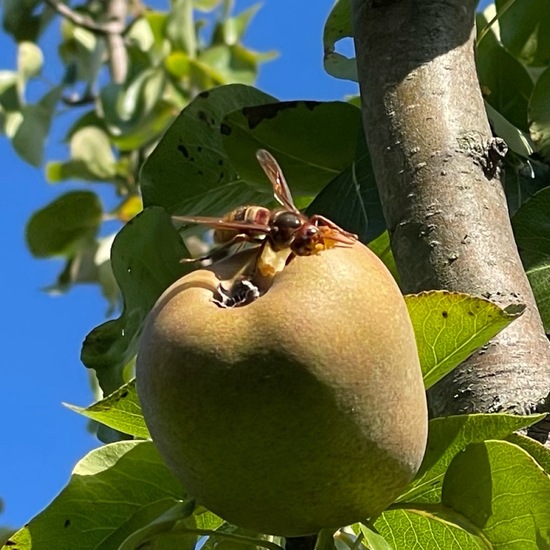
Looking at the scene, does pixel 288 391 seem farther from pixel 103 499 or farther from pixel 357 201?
pixel 357 201

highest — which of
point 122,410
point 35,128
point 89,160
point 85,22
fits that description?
point 85,22

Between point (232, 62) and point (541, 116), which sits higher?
point (232, 62)

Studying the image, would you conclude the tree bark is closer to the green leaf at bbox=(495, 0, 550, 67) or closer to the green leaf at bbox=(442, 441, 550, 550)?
the green leaf at bbox=(442, 441, 550, 550)

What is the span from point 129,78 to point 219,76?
0.27m

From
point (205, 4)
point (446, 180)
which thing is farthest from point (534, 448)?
point (205, 4)

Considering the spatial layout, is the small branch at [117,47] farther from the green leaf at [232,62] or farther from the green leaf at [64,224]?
the green leaf at [64,224]

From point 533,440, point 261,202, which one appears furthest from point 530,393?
point 261,202

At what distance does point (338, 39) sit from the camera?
1.06 meters

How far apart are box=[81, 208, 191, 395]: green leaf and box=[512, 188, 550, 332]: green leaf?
0.24m

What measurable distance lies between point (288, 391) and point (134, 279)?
33cm

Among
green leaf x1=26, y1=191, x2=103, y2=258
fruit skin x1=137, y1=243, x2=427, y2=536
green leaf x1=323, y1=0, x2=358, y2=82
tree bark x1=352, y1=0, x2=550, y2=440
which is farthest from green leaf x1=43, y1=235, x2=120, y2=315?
fruit skin x1=137, y1=243, x2=427, y2=536

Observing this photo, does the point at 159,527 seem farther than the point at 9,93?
No

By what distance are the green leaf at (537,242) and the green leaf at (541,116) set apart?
0.09 m

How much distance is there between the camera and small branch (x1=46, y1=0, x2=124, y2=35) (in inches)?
131
